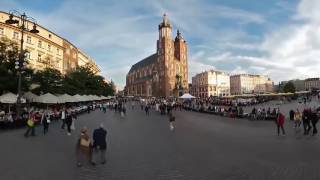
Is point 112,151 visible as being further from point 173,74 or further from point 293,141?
point 173,74

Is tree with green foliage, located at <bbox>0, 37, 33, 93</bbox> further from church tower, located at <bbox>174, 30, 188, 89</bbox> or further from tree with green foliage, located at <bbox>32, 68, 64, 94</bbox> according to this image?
church tower, located at <bbox>174, 30, 188, 89</bbox>

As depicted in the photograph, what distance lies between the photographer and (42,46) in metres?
65.2

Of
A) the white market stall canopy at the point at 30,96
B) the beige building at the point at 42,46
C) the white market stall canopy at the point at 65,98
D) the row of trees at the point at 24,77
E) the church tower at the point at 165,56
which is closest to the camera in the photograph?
the row of trees at the point at 24,77

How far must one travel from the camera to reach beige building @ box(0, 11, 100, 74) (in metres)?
56.4

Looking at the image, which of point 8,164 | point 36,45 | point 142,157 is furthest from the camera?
point 36,45

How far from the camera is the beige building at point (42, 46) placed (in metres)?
56.4

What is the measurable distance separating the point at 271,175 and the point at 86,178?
5.47 meters

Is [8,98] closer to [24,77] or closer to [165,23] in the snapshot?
[24,77]

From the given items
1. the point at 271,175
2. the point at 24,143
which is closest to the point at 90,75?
the point at 24,143

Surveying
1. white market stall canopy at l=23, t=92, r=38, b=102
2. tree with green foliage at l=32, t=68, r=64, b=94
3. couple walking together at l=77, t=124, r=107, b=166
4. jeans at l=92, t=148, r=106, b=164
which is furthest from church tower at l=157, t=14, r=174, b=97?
couple walking together at l=77, t=124, r=107, b=166

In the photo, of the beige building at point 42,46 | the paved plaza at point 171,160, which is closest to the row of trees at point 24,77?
the beige building at point 42,46

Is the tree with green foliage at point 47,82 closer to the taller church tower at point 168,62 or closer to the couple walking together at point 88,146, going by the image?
the couple walking together at point 88,146

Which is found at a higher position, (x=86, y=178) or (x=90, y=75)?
(x=90, y=75)

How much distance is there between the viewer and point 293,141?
57.3 ft
